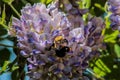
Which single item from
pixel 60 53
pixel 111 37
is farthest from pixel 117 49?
pixel 60 53

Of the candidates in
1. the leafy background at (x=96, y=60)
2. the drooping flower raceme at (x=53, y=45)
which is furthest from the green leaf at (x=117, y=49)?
the drooping flower raceme at (x=53, y=45)

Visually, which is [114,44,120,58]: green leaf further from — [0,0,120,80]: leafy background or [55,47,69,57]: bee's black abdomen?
[55,47,69,57]: bee's black abdomen

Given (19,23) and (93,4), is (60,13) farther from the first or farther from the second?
(93,4)

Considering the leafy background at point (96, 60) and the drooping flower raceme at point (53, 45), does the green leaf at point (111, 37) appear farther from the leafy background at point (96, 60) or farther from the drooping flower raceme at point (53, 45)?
the drooping flower raceme at point (53, 45)

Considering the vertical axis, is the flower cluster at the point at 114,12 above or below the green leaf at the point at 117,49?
above

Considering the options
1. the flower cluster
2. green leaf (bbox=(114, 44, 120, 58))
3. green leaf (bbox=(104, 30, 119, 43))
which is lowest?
green leaf (bbox=(114, 44, 120, 58))

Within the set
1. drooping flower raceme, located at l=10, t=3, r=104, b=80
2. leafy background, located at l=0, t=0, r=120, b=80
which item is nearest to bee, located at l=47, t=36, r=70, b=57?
drooping flower raceme, located at l=10, t=3, r=104, b=80

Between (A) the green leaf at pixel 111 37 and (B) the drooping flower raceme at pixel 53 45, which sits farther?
(A) the green leaf at pixel 111 37

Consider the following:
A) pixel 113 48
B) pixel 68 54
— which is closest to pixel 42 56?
pixel 68 54
